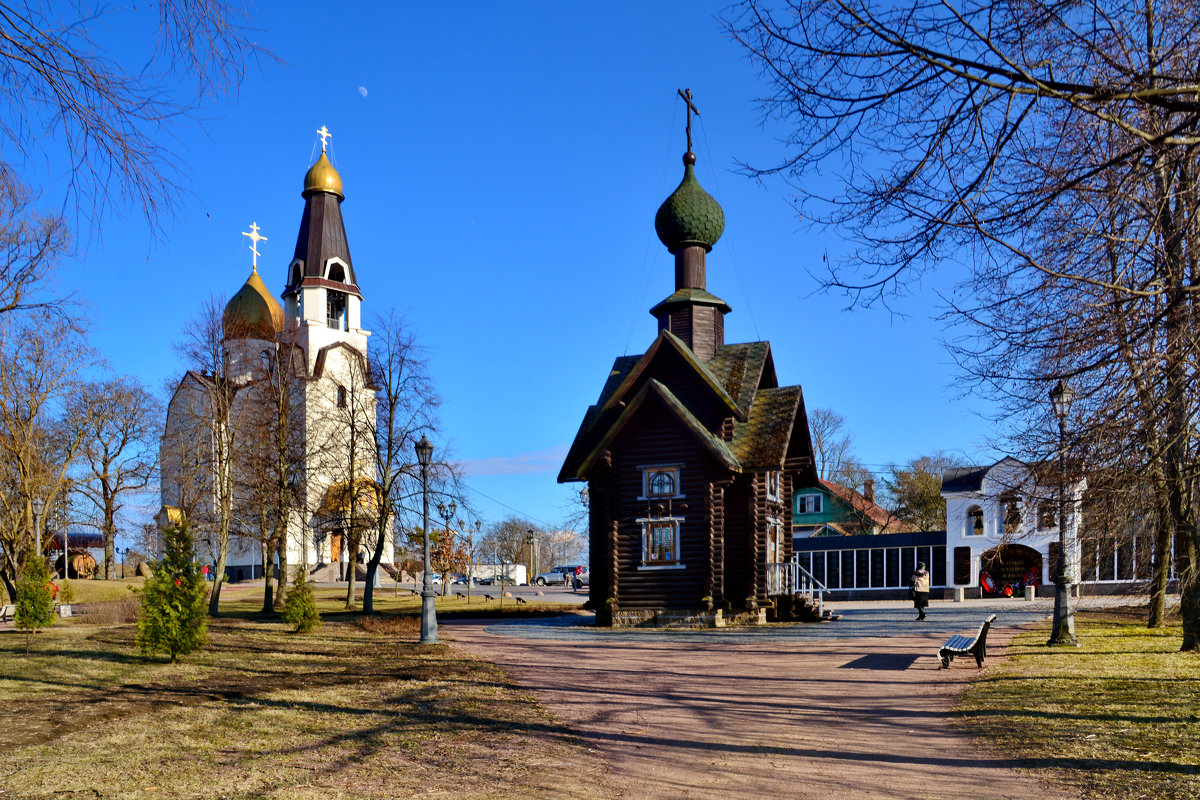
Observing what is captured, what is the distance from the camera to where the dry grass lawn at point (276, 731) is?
727 centimetres

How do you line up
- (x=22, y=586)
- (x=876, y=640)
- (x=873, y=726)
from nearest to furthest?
(x=873, y=726)
(x=876, y=640)
(x=22, y=586)

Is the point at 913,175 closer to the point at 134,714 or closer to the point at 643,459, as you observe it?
the point at 134,714

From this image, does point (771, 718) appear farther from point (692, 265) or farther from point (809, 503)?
point (809, 503)

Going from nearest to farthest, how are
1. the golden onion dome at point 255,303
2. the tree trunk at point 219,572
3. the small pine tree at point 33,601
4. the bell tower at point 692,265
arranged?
the small pine tree at point 33,601, the tree trunk at point 219,572, the bell tower at point 692,265, the golden onion dome at point 255,303

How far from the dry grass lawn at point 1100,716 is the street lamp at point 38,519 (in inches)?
1048

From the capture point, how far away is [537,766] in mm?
8109

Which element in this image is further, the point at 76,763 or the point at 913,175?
the point at 76,763

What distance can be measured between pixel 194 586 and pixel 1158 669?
15220 millimetres

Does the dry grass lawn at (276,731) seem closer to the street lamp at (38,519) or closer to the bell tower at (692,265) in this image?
the street lamp at (38,519)

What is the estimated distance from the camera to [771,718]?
10.4 metres

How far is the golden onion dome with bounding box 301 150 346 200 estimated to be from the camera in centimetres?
5666

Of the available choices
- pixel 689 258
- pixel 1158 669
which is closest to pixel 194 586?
pixel 1158 669

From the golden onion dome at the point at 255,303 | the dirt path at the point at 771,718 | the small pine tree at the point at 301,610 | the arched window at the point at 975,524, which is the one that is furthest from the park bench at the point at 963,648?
the golden onion dome at the point at 255,303

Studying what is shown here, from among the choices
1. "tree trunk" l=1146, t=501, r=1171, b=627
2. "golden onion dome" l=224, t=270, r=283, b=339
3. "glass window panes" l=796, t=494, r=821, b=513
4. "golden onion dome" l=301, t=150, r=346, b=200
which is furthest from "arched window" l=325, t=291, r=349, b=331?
"tree trunk" l=1146, t=501, r=1171, b=627
